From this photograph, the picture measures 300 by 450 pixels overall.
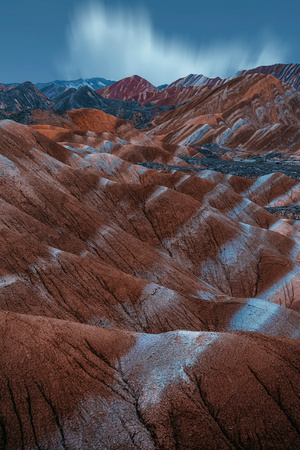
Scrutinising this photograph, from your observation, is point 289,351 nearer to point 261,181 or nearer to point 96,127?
point 261,181

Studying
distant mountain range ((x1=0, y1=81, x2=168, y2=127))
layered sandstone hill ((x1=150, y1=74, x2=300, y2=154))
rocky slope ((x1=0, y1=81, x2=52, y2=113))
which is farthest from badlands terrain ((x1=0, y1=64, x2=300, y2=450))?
rocky slope ((x1=0, y1=81, x2=52, y2=113))

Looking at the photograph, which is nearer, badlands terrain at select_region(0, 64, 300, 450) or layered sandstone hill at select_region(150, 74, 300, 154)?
badlands terrain at select_region(0, 64, 300, 450)

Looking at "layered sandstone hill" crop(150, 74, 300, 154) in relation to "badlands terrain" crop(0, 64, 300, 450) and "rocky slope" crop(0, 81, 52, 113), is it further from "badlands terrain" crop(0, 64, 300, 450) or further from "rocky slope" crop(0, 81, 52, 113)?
"rocky slope" crop(0, 81, 52, 113)

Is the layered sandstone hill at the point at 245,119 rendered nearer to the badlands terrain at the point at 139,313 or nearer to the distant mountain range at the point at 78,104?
the distant mountain range at the point at 78,104

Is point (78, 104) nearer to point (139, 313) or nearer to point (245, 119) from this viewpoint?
point (245, 119)

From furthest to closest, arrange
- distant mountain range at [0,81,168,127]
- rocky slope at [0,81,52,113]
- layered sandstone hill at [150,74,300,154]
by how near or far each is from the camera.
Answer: rocky slope at [0,81,52,113], distant mountain range at [0,81,168,127], layered sandstone hill at [150,74,300,154]

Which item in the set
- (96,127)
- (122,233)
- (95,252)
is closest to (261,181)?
(122,233)

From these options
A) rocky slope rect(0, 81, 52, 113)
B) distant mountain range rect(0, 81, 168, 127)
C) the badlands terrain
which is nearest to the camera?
the badlands terrain

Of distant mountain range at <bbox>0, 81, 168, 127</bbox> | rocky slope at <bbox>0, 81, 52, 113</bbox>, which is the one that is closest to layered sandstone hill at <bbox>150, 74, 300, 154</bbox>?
distant mountain range at <bbox>0, 81, 168, 127</bbox>

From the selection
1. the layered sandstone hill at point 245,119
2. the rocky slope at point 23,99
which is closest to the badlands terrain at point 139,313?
the layered sandstone hill at point 245,119
